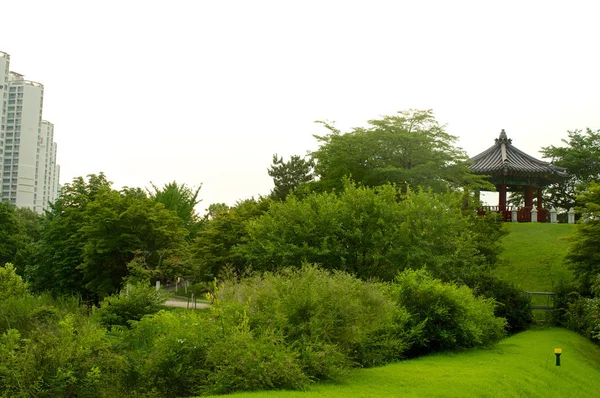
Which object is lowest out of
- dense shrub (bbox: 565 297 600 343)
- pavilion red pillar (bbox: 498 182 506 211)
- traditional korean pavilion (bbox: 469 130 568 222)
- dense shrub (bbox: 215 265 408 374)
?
dense shrub (bbox: 565 297 600 343)

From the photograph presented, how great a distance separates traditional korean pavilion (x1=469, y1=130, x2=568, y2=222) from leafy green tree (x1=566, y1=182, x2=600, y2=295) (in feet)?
31.6

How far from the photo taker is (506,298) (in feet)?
76.4

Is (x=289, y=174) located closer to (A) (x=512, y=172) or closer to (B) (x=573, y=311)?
(A) (x=512, y=172)

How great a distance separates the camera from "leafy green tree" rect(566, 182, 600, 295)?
2372 cm

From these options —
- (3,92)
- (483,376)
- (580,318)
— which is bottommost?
(580,318)

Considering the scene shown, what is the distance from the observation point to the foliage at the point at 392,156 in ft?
94.2

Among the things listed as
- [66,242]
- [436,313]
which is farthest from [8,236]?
[436,313]

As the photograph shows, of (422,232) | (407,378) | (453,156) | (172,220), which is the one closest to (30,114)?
(172,220)

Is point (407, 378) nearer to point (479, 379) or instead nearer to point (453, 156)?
point (479, 379)

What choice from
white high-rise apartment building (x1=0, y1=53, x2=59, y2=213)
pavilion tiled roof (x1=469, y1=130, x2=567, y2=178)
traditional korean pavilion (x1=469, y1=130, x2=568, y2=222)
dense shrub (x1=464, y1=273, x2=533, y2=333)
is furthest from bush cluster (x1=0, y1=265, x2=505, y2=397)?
white high-rise apartment building (x1=0, y1=53, x2=59, y2=213)

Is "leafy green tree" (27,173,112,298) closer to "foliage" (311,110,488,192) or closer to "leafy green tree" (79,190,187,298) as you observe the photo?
"leafy green tree" (79,190,187,298)

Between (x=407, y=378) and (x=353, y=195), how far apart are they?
1015cm

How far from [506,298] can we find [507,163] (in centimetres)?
1409

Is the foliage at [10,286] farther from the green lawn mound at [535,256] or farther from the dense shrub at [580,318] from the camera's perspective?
the dense shrub at [580,318]
